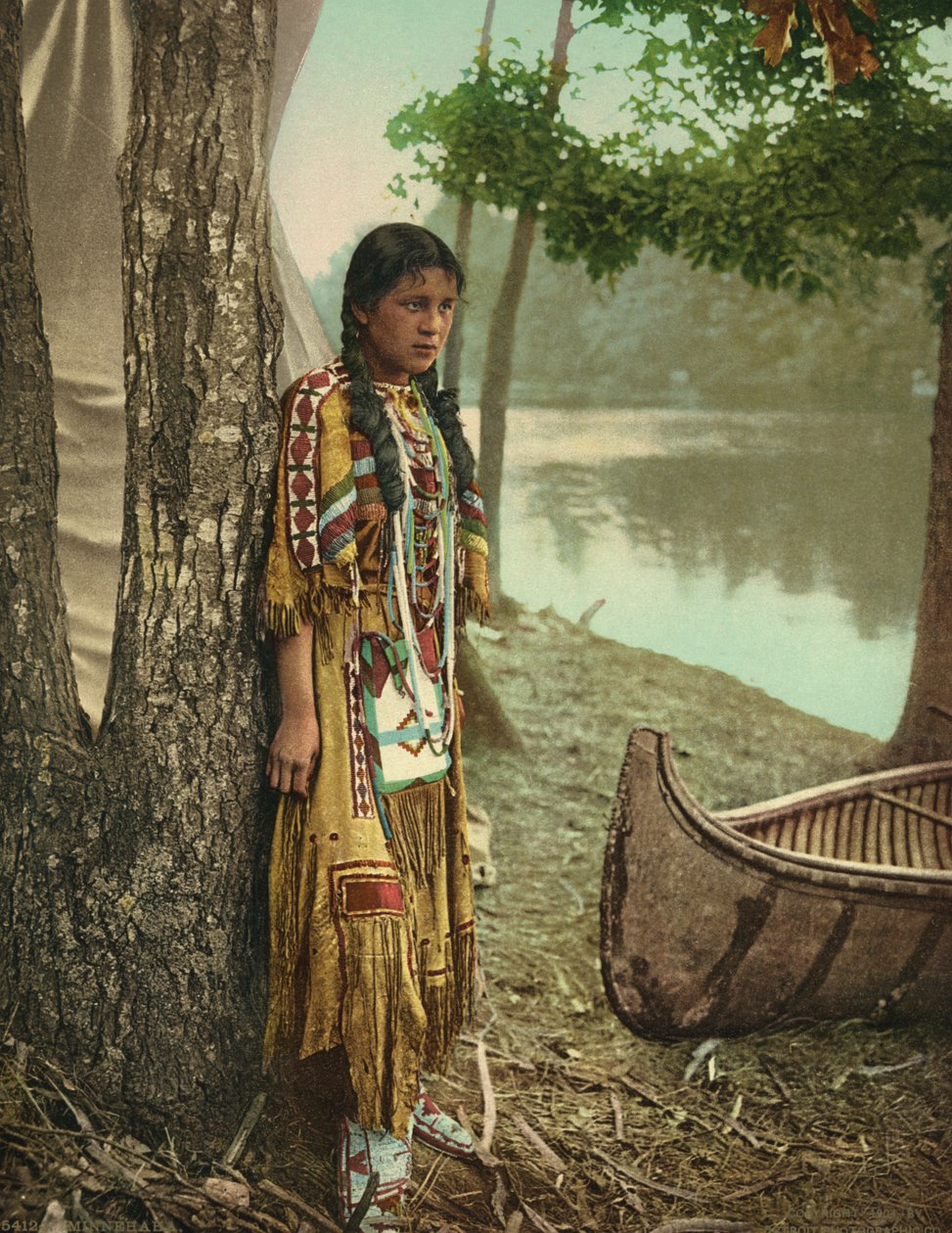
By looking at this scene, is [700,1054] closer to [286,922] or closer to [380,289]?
[286,922]

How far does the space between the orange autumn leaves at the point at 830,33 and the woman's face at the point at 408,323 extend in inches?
49.4

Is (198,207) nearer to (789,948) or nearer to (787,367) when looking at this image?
(789,948)

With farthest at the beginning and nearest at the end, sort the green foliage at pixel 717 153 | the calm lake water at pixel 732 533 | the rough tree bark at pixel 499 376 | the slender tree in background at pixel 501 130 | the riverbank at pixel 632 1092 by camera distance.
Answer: the calm lake water at pixel 732 533, the rough tree bark at pixel 499 376, the green foliage at pixel 717 153, the slender tree in background at pixel 501 130, the riverbank at pixel 632 1092

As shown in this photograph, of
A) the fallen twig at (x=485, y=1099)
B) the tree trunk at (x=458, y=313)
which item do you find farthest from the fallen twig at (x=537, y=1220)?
the tree trunk at (x=458, y=313)

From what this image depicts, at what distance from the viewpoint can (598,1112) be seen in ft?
7.70

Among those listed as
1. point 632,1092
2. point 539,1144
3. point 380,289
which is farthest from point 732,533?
point 380,289

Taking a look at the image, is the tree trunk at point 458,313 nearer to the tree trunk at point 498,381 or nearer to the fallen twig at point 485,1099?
the tree trunk at point 498,381

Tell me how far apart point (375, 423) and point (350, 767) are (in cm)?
54

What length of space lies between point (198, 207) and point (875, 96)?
2391 mm

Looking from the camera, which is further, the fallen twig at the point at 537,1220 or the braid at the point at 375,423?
the fallen twig at the point at 537,1220

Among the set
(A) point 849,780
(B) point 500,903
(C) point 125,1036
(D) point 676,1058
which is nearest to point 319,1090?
(C) point 125,1036

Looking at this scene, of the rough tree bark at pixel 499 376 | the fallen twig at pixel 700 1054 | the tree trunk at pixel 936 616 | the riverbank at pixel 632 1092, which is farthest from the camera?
the rough tree bark at pixel 499 376

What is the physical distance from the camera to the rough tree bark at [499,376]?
3.50 m

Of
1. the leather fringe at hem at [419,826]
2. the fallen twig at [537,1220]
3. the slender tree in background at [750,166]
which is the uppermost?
the slender tree in background at [750,166]
